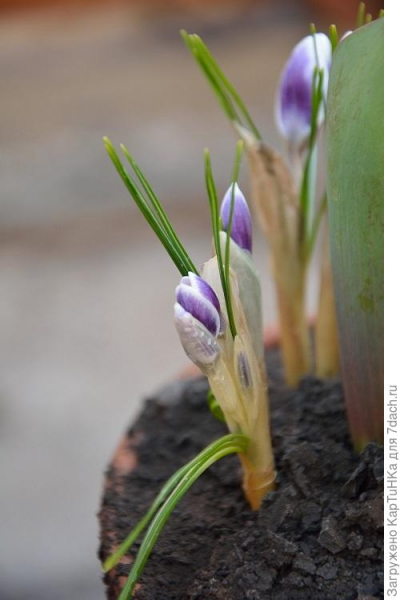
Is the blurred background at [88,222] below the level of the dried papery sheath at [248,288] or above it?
above

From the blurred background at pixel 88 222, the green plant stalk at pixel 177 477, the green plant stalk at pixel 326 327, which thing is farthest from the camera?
the blurred background at pixel 88 222

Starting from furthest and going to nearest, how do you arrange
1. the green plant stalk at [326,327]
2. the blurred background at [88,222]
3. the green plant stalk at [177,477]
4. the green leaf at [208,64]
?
1. the blurred background at [88,222]
2. the green plant stalk at [326,327]
3. the green leaf at [208,64]
4. the green plant stalk at [177,477]

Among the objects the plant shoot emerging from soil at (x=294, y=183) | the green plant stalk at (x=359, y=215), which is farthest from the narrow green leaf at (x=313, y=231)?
the green plant stalk at (x=359, y=215)

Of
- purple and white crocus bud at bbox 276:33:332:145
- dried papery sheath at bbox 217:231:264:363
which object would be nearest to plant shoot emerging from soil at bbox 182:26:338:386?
purple and white crocus bud at bbox 276:33:332:145

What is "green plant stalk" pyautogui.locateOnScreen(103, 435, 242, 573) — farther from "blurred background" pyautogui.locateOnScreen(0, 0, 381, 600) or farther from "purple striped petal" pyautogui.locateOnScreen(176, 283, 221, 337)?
"blurred background" pyautogui.locateOnScreen(0, 0, 381, 600)

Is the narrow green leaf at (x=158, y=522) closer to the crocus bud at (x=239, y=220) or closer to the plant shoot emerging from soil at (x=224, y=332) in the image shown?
the plant shoot emerging from soil at (x=224, y=332)
